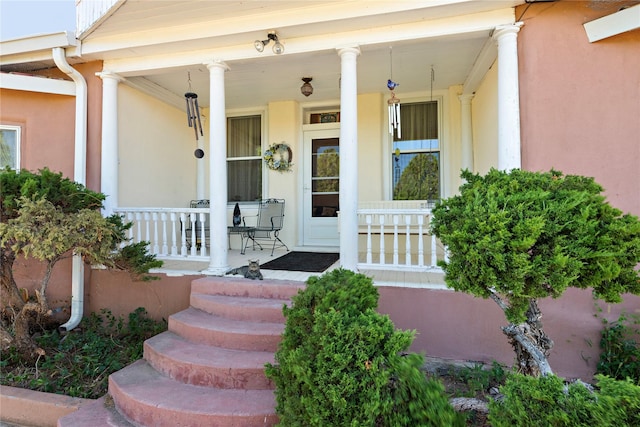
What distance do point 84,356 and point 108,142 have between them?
2385 mm

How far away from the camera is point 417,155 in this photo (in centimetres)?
529

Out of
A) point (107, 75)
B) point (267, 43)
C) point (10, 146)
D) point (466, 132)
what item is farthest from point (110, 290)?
point (466, 132)

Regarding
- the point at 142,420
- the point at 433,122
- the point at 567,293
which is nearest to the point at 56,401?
the point at 142,420

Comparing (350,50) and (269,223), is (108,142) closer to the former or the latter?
(269,223)

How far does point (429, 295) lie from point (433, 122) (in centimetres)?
321

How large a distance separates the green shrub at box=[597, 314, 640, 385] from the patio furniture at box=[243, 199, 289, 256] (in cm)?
399

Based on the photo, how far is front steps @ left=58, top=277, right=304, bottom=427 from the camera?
2.06m

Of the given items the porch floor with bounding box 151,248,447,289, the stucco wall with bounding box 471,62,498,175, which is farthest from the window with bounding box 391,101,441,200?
the porch floor with bounding box 151,248,447,289

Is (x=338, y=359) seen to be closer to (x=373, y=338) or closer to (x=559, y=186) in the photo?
(x=373, y=338)

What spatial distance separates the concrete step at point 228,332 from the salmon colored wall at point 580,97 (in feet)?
9.04

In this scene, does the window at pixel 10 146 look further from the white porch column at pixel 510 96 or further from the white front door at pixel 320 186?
the white porch column at pixel 510 96

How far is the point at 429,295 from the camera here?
9.93 ft

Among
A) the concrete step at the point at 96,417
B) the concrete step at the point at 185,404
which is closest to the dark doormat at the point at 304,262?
the concrete step at the point at 185,404

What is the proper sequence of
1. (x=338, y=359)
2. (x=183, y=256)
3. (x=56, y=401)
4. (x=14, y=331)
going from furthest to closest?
(x=183, y=256) < (x=14, y=331) < (x=56, y=401) < (x=338, y=359)
